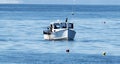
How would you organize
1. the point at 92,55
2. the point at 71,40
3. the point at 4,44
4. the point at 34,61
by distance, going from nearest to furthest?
the point at 34,61, the point at 92,55, the point at 4,44, the point at 71,40

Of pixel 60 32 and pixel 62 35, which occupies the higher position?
pixel 60 32

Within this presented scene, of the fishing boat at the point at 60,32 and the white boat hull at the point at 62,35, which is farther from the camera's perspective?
the white boat hull at the point at 62,35

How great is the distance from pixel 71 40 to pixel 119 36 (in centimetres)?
1252

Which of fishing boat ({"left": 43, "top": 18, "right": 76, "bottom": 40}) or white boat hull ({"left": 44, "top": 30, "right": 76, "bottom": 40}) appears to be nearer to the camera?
fishing boat ({"left": 43, "top": 18, "right": 76, "bottom": 40})

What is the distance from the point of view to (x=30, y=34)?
359ft

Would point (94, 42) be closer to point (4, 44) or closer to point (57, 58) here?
point (4, 44)

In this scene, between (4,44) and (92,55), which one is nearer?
(92,55)

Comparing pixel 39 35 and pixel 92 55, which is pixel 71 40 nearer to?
pixel 39 35

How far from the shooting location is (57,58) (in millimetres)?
71750

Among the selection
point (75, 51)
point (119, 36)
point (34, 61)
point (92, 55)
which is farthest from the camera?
point (119, 36)

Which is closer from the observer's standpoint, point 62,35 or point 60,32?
point 60,32

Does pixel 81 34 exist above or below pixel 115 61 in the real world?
below

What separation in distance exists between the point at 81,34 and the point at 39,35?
25.5 feet

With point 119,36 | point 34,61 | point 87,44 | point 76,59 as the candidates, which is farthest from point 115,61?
point 119,36
